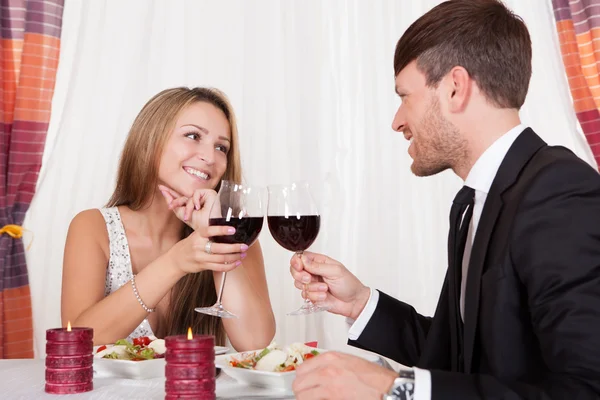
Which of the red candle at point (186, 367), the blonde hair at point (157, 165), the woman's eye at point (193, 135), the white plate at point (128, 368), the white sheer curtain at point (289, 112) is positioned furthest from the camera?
the white sheer curtain at point (289, 112)

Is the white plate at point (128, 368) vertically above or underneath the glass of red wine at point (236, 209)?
underneath

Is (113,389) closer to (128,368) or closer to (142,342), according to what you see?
(128,368)

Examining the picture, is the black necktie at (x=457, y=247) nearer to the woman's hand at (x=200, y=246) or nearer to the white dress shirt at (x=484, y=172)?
the white dress shirt at (x=484, y=172)

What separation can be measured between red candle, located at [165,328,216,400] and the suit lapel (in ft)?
1.70

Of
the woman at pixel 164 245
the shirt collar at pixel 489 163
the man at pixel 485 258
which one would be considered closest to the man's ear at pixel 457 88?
the man at pixel 485 258

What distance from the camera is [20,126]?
11.2 ft

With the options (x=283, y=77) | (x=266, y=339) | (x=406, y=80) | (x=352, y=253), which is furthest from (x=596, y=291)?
(x=283, y=77)

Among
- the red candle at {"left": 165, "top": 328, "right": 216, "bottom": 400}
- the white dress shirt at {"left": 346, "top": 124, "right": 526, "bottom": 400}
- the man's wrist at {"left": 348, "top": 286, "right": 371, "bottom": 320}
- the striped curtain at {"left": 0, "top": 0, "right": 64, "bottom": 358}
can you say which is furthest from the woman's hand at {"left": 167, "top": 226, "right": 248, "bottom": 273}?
the striped curtain at {"left": 0, "top": 0, "right": 64, "bottom": 358}

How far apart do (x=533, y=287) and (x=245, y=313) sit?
127cm

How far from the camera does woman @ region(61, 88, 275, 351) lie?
86.7 inches

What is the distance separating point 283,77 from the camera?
3.85 m

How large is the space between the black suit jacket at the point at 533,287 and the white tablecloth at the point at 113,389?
1.37 feet

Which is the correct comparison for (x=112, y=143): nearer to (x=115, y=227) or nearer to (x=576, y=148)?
(x=115, y=227)

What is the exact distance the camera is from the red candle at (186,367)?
4.26ft
